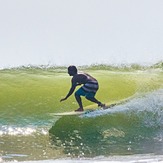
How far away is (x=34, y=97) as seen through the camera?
74.3 feet

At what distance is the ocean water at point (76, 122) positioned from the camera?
47.8 feet

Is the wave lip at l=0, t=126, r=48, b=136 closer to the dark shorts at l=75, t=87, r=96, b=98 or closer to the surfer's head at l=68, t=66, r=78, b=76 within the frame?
the dark shorts at l=75, t=87, r=96, b=98

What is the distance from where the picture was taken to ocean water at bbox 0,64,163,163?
1456 centimetres

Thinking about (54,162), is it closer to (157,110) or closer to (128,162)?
(128,162)

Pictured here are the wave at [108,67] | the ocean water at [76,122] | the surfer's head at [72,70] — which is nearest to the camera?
the ocean water at [76,122]

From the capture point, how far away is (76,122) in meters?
19.5

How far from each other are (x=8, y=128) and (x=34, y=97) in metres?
4.20

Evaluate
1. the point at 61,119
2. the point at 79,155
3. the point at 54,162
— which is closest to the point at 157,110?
the point at 61,119

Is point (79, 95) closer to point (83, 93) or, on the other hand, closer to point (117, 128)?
point (83, 93)

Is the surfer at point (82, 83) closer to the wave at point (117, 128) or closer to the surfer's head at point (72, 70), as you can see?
the surfer's head at point (72, 70)

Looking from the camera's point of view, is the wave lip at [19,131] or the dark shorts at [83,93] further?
the dark shorts at [83,93]

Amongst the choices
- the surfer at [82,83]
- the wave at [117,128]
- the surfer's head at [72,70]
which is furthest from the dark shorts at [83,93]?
the wave at [117,128]

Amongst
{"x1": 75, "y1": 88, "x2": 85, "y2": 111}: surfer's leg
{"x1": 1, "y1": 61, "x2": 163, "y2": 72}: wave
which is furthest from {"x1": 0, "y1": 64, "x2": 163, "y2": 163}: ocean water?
{"x1": 1, "y1": 61, "x2": 163, "y2": 72}: wave

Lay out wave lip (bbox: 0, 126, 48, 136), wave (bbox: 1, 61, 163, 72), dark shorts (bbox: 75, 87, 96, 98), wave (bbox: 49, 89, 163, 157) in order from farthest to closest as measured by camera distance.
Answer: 1. wave (bbox: 1, 61, 163, 72)
2. dark shorts (bbox: 75, 87, 96, 98)
3. wave lip (bbox: 0, 126, 48, 136)
4. wave (bbox: 49, 89, 163, 157)
